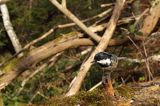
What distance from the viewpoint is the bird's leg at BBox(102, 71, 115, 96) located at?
1.98m

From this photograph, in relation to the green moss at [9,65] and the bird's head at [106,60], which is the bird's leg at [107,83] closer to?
the bird's head at [106,60]

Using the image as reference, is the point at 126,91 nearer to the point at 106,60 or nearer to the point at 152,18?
the point at 106,60

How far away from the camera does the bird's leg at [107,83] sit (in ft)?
6.50

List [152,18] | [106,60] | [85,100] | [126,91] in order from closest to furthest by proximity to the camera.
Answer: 1. [106,60]
2. [85,100]
3. [126,91]
4. [152,18]

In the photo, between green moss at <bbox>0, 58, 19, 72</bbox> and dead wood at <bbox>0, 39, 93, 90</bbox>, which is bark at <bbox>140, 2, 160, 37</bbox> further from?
green moss at <bbox>0, 58, 19, 72</bbox>

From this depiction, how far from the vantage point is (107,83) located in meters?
2.06

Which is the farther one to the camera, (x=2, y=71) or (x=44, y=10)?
(x=44, y=10)

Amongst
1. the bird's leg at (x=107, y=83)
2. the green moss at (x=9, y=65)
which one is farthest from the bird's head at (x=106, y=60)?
the green moss at (x=9, y=65)

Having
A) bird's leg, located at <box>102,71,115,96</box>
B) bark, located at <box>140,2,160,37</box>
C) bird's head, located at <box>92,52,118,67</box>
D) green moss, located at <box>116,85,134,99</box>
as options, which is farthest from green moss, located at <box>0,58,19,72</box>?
bird's head, located at <box>92,52,118,67</box>

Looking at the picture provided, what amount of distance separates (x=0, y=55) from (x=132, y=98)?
24.1 ft

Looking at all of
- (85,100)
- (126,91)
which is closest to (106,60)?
(85,100)

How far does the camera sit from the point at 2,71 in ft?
16.1

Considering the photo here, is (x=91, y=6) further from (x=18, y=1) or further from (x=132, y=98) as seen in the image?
(x=132, y=98)

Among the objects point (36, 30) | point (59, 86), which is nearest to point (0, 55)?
point (36, 30)
